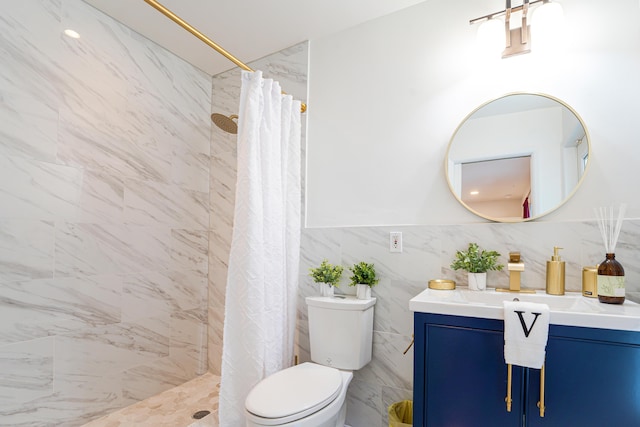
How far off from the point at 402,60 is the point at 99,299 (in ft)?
7.42

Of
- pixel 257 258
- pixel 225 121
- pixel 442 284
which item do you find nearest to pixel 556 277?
pixel 442 284

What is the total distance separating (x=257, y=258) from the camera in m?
1.73

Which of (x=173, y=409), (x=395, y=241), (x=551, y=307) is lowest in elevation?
(x=173, y=409)

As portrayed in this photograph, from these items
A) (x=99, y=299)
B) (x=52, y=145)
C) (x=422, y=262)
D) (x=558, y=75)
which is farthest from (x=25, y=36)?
(x=558, y=75)

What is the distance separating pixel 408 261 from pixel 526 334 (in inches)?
30.0

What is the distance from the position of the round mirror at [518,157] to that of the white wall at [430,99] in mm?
49

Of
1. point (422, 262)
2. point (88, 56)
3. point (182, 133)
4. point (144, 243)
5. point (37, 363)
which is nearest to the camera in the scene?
point (37, 363)

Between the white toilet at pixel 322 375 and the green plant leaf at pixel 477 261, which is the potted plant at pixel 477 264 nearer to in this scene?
the green plant leaf at pixel 477 261

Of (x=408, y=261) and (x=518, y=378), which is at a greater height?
(x=408, y=261)

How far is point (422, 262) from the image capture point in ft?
6.06

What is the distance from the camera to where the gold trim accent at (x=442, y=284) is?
5.55ft

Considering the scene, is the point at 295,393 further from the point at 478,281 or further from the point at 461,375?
the point at 478,281

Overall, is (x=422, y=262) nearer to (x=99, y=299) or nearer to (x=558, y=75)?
(x=558, y=75)

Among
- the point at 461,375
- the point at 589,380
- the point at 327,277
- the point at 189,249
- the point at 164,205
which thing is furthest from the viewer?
the point at 189,249
